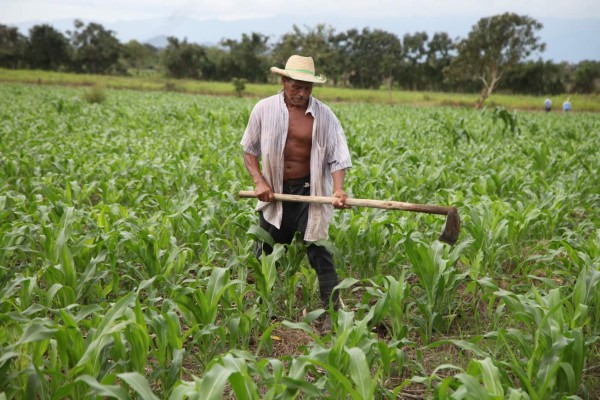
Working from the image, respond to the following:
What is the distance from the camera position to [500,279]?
4.12 meters

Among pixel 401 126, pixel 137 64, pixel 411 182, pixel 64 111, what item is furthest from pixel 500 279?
pixel 137 64

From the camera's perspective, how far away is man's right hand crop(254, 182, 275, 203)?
3311 millimetres

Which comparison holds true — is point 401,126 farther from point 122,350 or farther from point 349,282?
point 122,350

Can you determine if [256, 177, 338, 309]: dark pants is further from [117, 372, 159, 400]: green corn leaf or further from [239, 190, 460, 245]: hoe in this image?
[117, 372, 159, 400]: green corn leaf

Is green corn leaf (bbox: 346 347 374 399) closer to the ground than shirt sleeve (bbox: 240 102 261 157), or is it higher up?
closer to the ground

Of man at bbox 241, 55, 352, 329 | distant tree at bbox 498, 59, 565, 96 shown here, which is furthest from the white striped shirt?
distant tree at bbox 498, 59, 565, 96

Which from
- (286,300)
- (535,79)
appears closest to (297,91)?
(286,300)

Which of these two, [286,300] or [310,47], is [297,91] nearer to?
[286,300]

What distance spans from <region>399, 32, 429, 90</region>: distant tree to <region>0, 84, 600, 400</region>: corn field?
51814 millimetres

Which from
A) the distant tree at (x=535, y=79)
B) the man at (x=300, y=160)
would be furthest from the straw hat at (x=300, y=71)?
the distant tree at (x=535, y=79)

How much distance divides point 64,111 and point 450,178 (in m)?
13.0

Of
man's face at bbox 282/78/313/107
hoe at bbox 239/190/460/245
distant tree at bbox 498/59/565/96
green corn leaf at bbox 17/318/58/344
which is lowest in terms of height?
green corn leaf at bbox 17/318/58/344

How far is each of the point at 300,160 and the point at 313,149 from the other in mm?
144

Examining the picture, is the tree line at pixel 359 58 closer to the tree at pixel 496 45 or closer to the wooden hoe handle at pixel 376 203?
the tree at pixel 496 45
